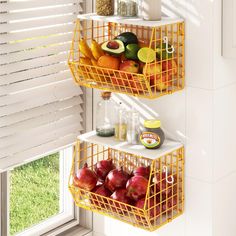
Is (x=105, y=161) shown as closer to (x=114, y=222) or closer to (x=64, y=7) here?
(x=114, y=222)

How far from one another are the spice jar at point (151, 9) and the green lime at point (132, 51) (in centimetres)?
11

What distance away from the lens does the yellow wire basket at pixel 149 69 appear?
86.6 inches

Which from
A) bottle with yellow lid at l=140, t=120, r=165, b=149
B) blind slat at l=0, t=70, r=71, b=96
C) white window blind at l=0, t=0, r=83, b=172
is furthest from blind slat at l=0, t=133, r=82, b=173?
bottle with yellow lid at l=140, t=120, r=165, b=149

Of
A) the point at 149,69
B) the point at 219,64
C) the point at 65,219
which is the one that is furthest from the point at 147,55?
the point at 65,219

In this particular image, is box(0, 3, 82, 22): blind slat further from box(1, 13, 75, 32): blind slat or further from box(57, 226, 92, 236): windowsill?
box(57, 226, 92, 236): windowsill

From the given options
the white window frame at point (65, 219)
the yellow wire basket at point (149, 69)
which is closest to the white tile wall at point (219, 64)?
the yellow wire basket at point (149, 69)

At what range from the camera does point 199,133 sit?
231cm

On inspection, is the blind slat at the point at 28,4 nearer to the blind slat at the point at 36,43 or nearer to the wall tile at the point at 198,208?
the blind slat at the point at 36,43

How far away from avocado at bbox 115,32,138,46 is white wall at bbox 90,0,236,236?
6.8 inches

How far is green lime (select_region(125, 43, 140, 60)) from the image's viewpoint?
2260 mm

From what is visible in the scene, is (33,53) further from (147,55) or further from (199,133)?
(199,133)

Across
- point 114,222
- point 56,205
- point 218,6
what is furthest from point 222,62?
point 56,205

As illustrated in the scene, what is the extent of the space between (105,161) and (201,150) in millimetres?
429

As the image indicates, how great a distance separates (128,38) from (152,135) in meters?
0.38
